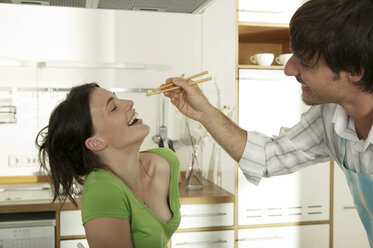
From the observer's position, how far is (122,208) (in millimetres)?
1510

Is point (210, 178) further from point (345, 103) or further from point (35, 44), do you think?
point (345, 103)

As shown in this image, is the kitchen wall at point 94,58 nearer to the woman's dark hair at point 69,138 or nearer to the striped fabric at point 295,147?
the striped fabric at point 295,147

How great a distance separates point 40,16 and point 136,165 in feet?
6.66

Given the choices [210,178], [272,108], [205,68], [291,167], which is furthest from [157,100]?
[291,167]

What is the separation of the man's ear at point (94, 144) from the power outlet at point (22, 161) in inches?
71.7

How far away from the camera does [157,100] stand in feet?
11.5

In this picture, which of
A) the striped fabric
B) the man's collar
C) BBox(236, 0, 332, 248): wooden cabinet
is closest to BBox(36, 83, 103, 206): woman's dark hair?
the striped fabric

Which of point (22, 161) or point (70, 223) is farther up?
point (22, 161)

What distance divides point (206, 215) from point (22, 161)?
1.39m

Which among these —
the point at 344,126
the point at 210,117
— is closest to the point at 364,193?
the point at 344,126

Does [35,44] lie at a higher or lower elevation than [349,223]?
higher

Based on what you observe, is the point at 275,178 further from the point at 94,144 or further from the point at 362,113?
the point at 94,144

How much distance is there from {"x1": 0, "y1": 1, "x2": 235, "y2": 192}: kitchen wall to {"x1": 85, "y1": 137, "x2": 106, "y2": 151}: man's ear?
153cm

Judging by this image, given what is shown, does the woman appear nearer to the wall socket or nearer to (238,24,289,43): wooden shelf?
(238,24,289,43): wooden shelf
